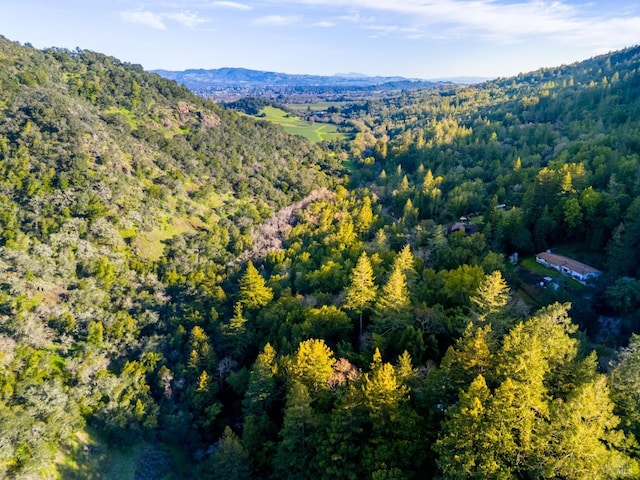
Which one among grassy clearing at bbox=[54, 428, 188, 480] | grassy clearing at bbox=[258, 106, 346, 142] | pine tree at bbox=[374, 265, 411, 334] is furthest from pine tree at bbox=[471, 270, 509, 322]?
grassy clearing at bbox=[258, 106, 346, 142]

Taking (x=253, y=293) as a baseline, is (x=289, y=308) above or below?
below

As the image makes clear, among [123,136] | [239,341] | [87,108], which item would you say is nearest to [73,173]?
[123,136]

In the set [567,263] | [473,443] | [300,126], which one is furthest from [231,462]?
[300,126]

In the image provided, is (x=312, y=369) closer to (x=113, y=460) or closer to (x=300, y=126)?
(x=113, y=460)

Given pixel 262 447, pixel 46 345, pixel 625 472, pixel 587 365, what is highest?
pixel 587 365

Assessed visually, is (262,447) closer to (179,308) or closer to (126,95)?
(179,308)

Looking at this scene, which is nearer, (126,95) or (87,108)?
(87,108)

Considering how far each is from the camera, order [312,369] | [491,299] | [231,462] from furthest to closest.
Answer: [491,299]
[312,369]
[231,462]

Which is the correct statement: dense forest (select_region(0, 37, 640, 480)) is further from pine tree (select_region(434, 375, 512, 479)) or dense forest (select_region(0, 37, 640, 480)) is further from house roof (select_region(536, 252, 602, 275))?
house roof (select_region(536, 252, 602, 275))
